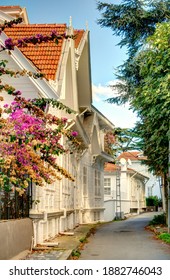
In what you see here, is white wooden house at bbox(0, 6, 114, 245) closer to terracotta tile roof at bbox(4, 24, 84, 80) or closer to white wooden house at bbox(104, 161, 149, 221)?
terracotta tile roof at bbox(4, 24, 84, 80)

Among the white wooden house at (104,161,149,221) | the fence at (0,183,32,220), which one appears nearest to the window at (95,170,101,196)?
the white wooden house at (104,161,149,221)

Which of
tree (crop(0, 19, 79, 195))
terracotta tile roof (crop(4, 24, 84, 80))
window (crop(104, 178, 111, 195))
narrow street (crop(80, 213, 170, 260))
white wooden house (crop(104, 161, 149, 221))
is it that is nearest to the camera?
tree (crop(0, 19, 79, 195))

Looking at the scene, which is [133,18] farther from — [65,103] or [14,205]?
[14,205]

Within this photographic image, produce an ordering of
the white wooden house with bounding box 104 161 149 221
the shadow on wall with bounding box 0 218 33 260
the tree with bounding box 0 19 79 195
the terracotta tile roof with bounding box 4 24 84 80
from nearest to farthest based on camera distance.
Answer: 1. the tree with bounding box 0 19 79 195
2. the shadow on wall with bounding box 0 218 33 260
3. the terracotta tile roof with bounding box 4 24 84 80
4. the white wooden house with bounding box 104 161 149 221

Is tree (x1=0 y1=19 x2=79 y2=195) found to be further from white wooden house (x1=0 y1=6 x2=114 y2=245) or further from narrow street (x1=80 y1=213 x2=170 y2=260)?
narrow street (x1=80 y1=213 x2=170 y2=260)

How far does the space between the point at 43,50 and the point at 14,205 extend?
7199 mm

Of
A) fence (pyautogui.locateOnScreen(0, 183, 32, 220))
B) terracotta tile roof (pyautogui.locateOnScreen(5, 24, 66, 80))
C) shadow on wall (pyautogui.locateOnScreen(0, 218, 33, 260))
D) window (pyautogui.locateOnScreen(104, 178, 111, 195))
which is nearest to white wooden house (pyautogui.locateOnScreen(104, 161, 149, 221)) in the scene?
window (pyautogui.locateOnScreen(104, 178, 111, 195))

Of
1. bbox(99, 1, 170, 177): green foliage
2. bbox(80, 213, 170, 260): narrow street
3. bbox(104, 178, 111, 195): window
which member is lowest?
bbox(80, 213, 170, 260): narrow street

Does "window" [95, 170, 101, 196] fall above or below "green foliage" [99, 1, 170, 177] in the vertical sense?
below

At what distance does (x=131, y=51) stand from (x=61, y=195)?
1133 centimetres

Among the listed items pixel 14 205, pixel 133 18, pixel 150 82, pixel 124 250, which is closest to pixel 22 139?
pixel 14 205

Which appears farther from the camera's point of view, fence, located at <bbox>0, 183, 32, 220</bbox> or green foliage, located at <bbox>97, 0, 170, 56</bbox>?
green foliage, located at <bbox>97, 0, 170, 56</bbox>

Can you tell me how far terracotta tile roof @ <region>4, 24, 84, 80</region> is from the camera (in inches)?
651

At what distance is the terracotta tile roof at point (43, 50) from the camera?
16.5 metres
